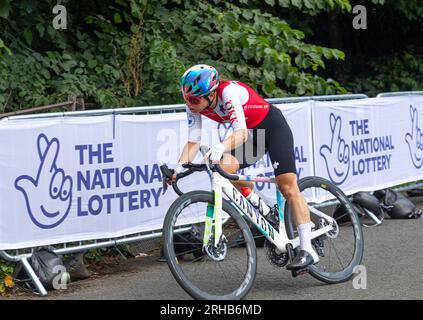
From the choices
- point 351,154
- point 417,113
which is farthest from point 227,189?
point 417,113

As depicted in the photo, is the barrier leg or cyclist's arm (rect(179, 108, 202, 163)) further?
the barrier leg

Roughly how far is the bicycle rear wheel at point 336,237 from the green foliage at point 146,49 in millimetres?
3620

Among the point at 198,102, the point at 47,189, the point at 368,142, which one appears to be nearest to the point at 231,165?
the point at 198,102

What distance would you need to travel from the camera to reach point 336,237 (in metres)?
7.10

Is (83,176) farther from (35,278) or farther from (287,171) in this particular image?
(287,171)

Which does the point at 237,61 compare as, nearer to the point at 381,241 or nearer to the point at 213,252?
the point at 381,241

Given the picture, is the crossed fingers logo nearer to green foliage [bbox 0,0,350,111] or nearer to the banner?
the banner

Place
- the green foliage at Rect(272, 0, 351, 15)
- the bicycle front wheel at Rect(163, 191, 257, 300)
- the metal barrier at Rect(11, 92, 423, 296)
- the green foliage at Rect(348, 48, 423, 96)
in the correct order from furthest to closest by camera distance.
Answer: the green foliage at Rect(348, 48, 423, 96)
the green foliage at Rect(272, 0, 351, 15)
the metal barrier at Rect(11, 92, 423, 296)
the bicycle front wheel at Rect(163, 191, 257, 300)

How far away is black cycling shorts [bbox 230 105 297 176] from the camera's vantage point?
6660 mm

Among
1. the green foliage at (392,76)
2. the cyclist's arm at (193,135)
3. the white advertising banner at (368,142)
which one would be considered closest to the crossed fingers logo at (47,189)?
the cyclist's arm at (193,135)

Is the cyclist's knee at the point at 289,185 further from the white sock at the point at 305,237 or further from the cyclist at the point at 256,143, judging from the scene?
the white sock at the point at 305,237

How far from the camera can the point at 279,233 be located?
22.0 ft

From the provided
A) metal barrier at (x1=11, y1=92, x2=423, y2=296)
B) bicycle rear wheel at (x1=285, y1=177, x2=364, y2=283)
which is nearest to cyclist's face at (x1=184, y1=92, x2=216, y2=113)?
bicycle rear wheel at (x1=285, y1=177, x2=364, y2=283)

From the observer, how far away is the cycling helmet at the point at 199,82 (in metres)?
6.27
